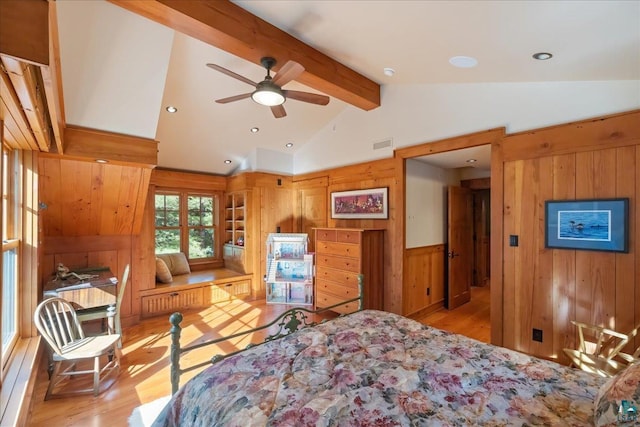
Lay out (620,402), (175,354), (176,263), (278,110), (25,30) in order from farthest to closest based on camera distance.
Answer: (176,263) → (278,110) → (175,354) → (25,30) → (620,402)

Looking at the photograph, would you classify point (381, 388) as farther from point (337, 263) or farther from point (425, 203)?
point (425, 203)

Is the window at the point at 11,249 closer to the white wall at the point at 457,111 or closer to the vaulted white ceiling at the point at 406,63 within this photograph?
the vaulted white ceiling at the point at 406,63

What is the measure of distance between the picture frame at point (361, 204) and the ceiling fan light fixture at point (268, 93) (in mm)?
2111

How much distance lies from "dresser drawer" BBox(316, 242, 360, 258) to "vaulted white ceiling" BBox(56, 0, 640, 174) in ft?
4.72

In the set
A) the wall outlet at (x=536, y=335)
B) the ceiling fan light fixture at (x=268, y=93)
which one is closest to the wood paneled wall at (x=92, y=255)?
the ceiling fan light fixture at (x=268, y=93)

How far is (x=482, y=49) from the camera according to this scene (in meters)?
2.27

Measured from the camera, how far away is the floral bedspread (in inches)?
42.6

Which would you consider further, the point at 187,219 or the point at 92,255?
the point at 187,219

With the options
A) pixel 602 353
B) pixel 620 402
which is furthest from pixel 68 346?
pixel 602 353

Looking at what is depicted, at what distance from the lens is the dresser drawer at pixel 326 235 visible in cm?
434

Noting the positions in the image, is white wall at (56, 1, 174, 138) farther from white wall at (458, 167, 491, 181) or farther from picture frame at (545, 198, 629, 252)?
white wall at (458, 167, 491, 181)

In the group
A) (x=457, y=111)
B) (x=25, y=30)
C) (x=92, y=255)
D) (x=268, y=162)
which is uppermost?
(x=457, y=111)

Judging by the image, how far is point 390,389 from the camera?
1.25 meters

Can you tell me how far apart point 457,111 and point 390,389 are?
10.2 ft
